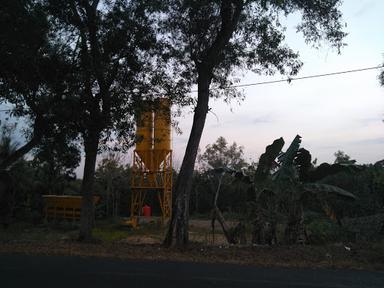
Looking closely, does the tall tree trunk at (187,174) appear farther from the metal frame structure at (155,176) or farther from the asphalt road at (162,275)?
the metal frame structure at (155,176)

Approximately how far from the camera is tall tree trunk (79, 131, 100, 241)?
51.4 ft

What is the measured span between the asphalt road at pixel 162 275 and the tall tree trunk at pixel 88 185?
494cm

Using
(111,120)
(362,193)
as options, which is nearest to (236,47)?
(111,120)

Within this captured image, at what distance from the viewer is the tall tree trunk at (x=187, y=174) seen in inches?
539

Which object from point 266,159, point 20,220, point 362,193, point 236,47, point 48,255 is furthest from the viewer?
point 20,220

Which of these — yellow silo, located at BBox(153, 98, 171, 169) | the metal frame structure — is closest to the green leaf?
yellow silo, located at BBox(153, 98, 171, 169)

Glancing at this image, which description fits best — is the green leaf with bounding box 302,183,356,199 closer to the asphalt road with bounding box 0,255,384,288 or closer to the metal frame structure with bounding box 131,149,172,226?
the asphalt road with bounding box 0,255,384,288

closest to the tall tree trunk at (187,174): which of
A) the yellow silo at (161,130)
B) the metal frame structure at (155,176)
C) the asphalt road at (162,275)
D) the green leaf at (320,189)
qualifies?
the yellow silo at (161,130)

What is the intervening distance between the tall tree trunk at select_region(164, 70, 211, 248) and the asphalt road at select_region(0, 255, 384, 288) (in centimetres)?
301

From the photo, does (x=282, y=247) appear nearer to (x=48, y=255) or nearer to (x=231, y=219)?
(x=231, y=219)

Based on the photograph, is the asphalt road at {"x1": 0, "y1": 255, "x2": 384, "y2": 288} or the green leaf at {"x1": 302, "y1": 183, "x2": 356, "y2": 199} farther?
the green leaf at {"x1": 302, "y1": 183, "x2": 356, "y2": 199}

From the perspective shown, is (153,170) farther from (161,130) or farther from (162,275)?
(162,275)

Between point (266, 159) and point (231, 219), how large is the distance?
3.67 meters

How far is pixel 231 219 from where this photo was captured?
17.2 meters
